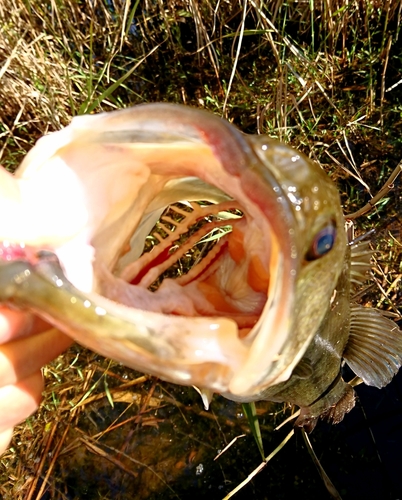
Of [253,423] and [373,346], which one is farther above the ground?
[373,346]

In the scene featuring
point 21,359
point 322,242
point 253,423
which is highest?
point 322,242

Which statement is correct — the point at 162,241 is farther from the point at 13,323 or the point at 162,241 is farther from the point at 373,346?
the point at 373,346

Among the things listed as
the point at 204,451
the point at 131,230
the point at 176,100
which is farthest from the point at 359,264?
the point at 176,100

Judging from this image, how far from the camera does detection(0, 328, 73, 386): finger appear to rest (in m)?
1.07

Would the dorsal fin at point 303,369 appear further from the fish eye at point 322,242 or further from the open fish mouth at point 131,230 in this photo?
the fish eye at point 322,242

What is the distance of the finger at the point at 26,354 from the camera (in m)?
1.07

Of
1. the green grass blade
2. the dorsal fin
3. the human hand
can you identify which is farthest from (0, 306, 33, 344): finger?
the green grass blade

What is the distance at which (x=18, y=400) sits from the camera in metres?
1.17

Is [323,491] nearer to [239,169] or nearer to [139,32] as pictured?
[239,169]

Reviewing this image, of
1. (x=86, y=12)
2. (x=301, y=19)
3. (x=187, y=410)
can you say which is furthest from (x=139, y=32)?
(x=187, y=410)

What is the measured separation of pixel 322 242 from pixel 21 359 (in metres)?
0.70

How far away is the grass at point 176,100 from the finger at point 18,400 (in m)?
1.31

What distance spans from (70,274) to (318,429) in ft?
6.56

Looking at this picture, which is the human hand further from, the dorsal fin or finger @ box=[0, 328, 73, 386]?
the dorsal fin
